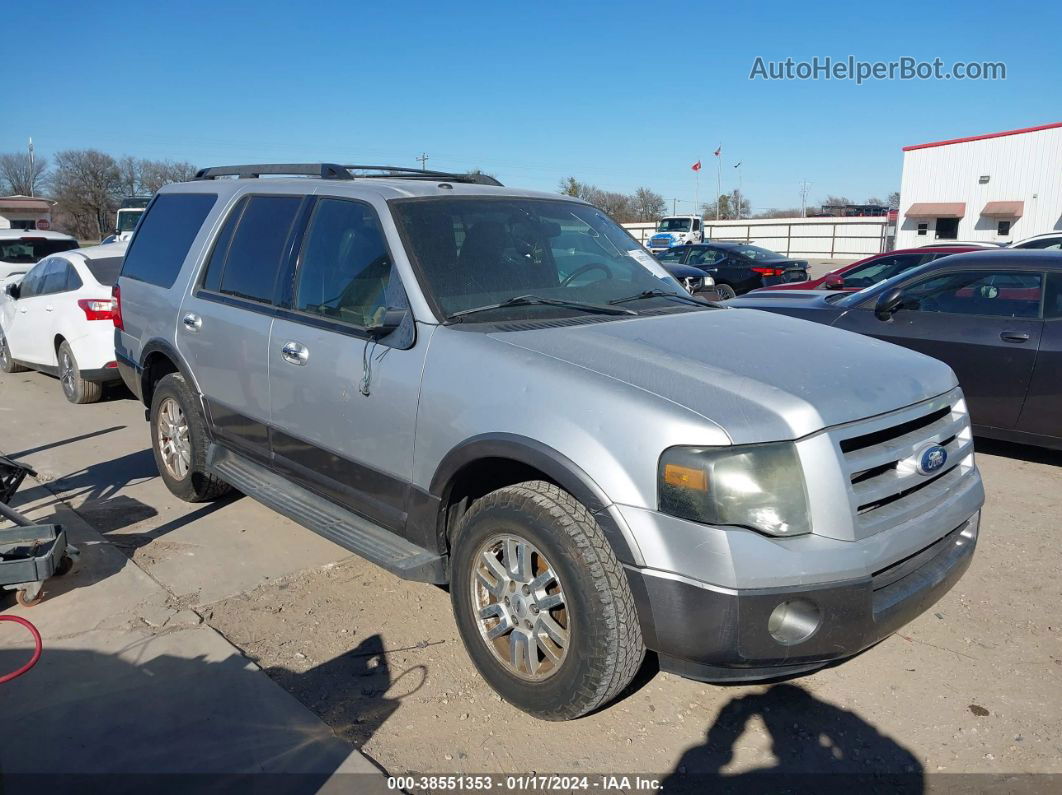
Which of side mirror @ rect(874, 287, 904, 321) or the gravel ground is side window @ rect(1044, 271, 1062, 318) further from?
the gravel ground

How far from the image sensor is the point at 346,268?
3953mm

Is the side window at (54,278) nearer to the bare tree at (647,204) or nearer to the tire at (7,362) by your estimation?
the tire at (7,362)

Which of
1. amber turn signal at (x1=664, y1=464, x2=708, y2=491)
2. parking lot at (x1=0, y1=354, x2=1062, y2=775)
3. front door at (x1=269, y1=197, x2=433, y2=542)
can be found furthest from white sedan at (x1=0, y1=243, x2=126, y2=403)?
amber turn signal at (x1=664, y1=464, x2=708, y2=491)

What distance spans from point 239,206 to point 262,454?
4.90ft

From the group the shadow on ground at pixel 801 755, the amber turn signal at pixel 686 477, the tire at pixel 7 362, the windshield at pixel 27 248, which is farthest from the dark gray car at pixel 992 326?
the windshield at pixel 27 248

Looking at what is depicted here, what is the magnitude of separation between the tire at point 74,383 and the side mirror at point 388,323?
6.07 m

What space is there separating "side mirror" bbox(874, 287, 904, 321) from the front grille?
3.66 metres

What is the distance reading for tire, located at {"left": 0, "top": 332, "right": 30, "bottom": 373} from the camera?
33.8ft

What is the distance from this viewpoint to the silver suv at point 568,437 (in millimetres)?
2633

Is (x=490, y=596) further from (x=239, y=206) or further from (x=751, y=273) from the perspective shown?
(x=751, y=273)

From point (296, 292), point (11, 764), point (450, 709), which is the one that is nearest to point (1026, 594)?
point (450, 709)

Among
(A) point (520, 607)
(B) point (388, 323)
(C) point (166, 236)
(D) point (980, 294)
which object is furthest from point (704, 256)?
(A) point (520, 607)

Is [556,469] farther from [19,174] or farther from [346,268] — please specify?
[19,174]

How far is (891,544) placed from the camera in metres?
2.79
